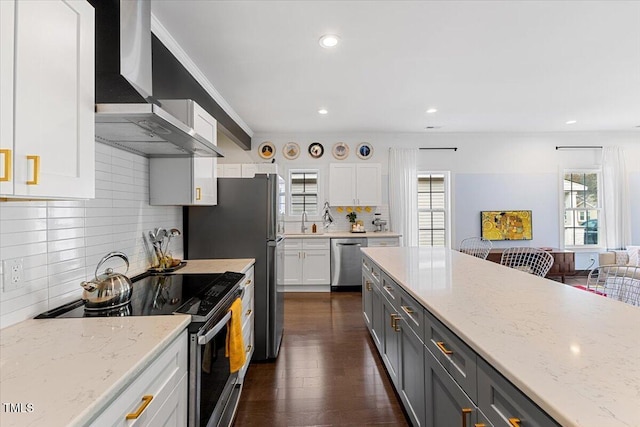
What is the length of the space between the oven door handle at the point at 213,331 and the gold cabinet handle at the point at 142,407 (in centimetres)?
35

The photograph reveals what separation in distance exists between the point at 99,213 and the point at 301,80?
233 centimetres

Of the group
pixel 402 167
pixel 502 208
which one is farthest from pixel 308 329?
pixel 502 208

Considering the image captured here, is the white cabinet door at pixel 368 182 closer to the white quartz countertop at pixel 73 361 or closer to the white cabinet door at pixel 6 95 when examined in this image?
the white quartz countertop at pixel 73 361

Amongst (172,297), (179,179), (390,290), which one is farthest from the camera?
(179,179)

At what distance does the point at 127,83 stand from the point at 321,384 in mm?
2288

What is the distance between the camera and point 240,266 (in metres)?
2.42

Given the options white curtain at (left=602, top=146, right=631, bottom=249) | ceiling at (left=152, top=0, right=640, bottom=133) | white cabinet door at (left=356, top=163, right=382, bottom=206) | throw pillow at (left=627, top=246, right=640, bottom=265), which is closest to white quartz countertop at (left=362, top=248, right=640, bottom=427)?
ceiling at (left=152, top=0, right=640, bottom=133)

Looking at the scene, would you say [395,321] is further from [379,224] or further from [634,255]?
[634,255]

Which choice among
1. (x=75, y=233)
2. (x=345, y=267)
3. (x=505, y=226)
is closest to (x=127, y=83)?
(x=75, y=233)

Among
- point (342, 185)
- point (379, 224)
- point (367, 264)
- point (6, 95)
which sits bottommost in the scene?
point (367, 264)

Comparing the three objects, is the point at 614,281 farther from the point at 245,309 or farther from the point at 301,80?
the point at 301,80

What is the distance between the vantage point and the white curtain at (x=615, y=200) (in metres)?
5.68

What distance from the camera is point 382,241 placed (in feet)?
16.8

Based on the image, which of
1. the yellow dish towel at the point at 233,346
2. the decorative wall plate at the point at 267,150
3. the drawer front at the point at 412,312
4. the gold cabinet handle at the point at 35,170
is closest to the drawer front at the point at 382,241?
the decorative wall plate at the point at 267,150
